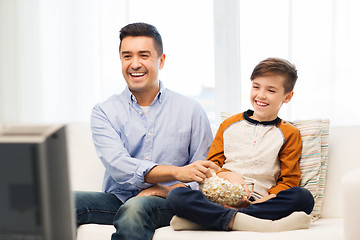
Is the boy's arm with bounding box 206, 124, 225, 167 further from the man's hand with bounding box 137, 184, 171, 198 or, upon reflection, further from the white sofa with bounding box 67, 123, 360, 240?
the white sofa with bounding box 67, 123, 360, 240

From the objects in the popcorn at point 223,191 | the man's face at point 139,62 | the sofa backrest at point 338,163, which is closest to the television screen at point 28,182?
the popcorn at point 223,191

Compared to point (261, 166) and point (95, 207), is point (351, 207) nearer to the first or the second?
point (261, 166)

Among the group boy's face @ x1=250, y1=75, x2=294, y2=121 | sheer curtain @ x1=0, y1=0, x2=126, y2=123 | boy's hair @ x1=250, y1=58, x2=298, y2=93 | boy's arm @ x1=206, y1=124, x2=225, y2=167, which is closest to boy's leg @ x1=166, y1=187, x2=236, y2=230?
boy's arm @ x1=206, y1=124, x2=225, y2=167

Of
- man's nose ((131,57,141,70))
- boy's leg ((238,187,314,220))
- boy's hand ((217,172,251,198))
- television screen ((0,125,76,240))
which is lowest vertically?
boy's leg ((238,187,314,220))

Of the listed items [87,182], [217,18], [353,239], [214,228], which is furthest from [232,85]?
[353,239]

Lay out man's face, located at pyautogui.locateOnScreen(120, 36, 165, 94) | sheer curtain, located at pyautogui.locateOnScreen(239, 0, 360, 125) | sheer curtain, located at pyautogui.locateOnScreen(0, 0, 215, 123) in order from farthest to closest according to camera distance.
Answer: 1. sheer curtain, located at pyautogui.locateOnScreen(0, 0, 215, 123)
2. sheer curtain, located at pyautogui.locateOnScreen(239, 0, 360, 125)
3. man's face, located at pyautogui.locateOnScreen(120, 36, 165, 94)

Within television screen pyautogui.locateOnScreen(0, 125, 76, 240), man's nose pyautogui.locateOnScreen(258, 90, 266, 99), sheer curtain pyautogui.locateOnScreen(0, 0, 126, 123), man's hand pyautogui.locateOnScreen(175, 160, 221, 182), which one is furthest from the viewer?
sheer curtain pyautogui.locateOnScreen(0, 0, 126, 123)

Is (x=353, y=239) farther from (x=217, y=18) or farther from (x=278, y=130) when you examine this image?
(x=217, y=18)

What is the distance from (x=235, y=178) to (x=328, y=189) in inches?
17.2

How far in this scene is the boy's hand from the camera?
5.97 feet

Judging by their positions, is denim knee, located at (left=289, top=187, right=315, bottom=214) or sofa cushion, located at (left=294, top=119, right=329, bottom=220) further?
sofa cushion, located at (left=294, top=119, right=329, bottom=220)

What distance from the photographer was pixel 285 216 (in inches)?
67.0

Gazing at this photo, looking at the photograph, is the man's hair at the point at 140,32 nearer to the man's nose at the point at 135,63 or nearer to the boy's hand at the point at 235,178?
the man's nose at the point at 135,63

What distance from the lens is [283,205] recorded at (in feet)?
5.54
